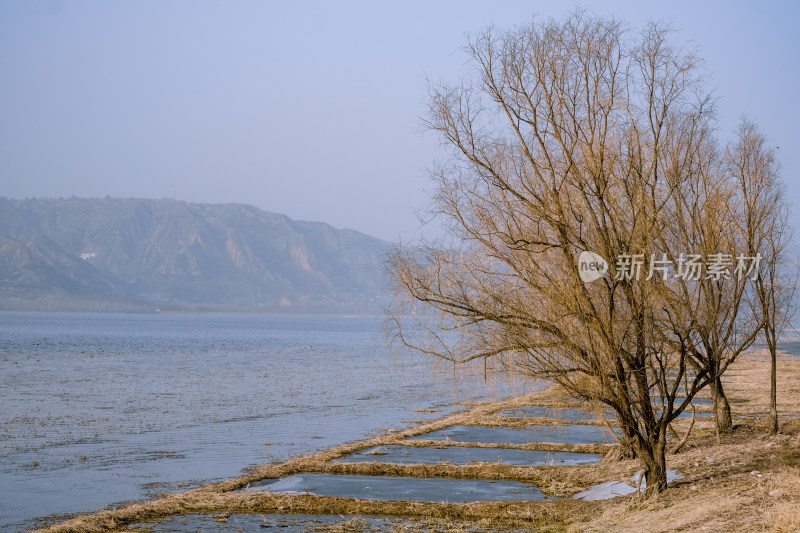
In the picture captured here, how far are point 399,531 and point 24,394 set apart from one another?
103ft

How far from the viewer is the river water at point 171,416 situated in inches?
705

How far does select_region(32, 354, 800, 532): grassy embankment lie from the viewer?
11.4m

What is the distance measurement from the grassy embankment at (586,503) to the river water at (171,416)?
1.98 meters

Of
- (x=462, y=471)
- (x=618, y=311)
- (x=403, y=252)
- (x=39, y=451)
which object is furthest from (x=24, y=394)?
(x=618, y=311)

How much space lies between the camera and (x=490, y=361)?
13750 millimetres

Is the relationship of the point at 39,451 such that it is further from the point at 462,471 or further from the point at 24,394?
the point at 24,394
